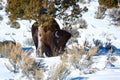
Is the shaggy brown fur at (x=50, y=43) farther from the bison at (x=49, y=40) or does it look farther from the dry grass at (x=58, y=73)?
the dry grass at (x=58, y=73)

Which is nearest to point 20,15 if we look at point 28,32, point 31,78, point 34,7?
point 34,7

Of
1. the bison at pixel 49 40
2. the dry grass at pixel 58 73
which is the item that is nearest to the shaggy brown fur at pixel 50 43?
the bison at pixel 49 40

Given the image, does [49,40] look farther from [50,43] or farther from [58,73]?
[58,73]

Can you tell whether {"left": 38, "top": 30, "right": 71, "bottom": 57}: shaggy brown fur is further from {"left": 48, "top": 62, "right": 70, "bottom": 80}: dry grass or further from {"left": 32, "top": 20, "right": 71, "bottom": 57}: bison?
{"left": 48, "top": 62, "right": 70, "bottom": 80}: dry grass

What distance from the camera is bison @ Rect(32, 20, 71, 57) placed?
41.5 feet

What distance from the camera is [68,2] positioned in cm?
1238

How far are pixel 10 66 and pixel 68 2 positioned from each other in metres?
3.85

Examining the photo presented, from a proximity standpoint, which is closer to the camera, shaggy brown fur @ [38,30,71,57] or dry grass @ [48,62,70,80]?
dry grass @ [48,62,70,80]

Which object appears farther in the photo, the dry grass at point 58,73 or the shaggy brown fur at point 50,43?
the shaggy brown fur at point 50,43

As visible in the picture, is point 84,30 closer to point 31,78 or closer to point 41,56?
point 41,56

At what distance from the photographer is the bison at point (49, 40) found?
12664mm

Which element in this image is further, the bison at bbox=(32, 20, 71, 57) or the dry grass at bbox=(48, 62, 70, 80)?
the bison at bbox=(32, 20, 71, 57)

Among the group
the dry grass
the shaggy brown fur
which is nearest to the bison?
the shaggy brown fur

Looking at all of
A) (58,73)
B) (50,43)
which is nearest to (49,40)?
(50,43)
